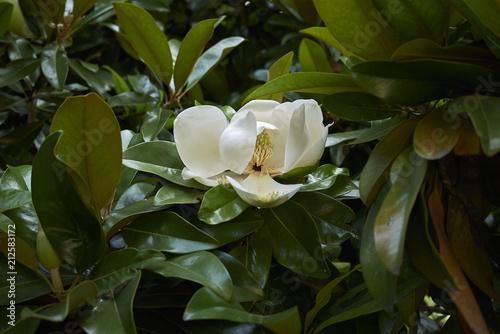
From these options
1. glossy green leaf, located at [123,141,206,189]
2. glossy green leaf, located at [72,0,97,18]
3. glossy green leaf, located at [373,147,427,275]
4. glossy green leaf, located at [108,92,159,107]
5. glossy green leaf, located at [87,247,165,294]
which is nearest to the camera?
glossy green leaf, located at [373,147,427,275]

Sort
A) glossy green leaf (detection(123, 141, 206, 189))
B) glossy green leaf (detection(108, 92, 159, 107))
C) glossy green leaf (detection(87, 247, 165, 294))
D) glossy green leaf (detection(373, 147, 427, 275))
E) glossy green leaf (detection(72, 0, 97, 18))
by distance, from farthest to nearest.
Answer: glossy green leaf (detection(72, 0, 97, 18)), glossy green leaf (detection(108, 92, 159, 107)), glossy green leaf (detection(123, 141, 206, 189)), glossy green leaf (detection(87, 247, 165, 294)), glossy green leaf (detection(373, 147, 427, 275))

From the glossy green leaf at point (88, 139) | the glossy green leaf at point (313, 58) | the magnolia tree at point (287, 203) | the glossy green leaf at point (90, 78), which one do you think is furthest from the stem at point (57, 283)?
the glossy green leaf at point (313, 58)

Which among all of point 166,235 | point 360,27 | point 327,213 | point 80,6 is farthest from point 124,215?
point 80,6

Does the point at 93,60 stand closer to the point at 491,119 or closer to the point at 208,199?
the point at 208,199

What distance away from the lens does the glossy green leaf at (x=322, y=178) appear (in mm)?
668

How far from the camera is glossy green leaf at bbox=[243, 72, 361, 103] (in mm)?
619

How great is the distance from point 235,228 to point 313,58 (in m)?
0.55

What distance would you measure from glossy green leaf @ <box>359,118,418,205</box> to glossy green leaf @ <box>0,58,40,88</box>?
80 centimetres

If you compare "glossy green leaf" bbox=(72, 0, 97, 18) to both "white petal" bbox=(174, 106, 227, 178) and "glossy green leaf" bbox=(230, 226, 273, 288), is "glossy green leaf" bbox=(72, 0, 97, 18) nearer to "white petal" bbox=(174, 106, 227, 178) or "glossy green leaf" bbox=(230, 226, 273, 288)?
"white petal" bbox=(174, 106, 227, 178)

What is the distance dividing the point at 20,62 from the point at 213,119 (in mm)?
626

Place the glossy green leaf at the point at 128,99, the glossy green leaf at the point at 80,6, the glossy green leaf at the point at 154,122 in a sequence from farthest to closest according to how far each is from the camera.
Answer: the glossy green leaf at the point at 80,6, the glossy green leaf at the point at 128,99, the glossy green leaf at the point at 154,122

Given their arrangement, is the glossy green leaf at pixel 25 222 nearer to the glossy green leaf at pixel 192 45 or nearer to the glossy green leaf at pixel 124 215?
the glossy green leaf at pixel 124 215

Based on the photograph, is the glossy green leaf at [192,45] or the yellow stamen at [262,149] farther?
the glossy green leaf at [192,45]

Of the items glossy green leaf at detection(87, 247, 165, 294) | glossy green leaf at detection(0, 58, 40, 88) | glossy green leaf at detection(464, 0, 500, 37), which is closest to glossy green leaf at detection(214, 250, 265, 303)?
glossy green leaf at detection(87, 247, 165, 294)
